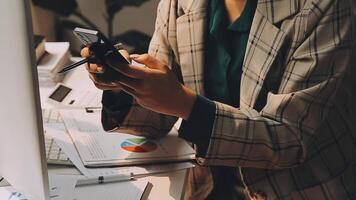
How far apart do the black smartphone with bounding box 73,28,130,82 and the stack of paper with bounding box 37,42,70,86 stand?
598 millimetres

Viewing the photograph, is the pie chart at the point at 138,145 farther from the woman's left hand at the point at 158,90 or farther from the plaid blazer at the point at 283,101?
the woman's left hand at the point at 158,90

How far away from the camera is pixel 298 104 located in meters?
0.94

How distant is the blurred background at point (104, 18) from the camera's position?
1839 millimetres

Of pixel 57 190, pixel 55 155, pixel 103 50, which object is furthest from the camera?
pixel 55 155

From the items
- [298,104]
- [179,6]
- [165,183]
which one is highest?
[179,6]

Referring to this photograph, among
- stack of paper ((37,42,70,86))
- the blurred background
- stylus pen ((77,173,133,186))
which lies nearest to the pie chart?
stylus pen ((77,173,133,186))

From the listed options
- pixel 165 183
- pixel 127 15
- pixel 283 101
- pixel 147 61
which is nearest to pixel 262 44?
pixel 283 101

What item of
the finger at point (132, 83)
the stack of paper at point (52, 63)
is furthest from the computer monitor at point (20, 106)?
the stack of paper at point (52, 63)

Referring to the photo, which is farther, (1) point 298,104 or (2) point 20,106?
(1) point 298,104

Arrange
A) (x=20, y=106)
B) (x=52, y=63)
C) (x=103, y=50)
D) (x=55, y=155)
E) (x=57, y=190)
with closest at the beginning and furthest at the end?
1. (x=20, y=106)
2. (x=103, y=50)
3. (x=57, y=190)
4. (x=55, y=155)
5. (x=52, y=63)

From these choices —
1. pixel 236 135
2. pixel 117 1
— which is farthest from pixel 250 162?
pixel 117 1

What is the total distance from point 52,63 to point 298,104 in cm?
80

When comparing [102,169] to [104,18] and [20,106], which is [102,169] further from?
[104,18]

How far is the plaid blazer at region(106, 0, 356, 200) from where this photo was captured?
3.06ft
